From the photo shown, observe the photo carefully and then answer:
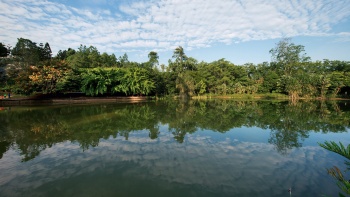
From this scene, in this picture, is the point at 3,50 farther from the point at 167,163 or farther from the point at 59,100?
the point at 167,163

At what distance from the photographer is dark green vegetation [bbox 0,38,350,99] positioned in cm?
3108

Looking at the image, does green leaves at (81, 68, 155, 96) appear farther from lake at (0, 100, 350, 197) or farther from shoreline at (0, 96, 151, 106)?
lake at (0, 100, 350, 197)

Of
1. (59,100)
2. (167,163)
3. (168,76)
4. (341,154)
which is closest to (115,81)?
(59,100)

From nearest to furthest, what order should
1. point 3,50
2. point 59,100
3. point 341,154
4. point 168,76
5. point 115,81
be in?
point 341,154 < point 59,100 < point 115,81 < point 168,76 < point 3,50

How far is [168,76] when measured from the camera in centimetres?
4850

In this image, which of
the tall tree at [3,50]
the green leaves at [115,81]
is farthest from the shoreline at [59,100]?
the tall tree at [3,50]

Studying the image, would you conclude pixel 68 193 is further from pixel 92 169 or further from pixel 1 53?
pixel 1 53

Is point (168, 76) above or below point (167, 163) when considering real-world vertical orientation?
above

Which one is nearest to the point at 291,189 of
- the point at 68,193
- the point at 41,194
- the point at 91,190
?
the point at 91,190

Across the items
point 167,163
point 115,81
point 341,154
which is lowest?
point 167,163

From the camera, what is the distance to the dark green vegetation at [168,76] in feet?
102

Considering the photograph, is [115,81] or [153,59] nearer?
[115,81]

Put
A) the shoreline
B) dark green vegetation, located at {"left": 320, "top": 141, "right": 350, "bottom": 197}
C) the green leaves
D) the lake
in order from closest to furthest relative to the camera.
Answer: dark green vegetation, located at {"left": 320, "top": 141, "right": 350, "bottom": 197}, the lake, the shoreline, the green leaves

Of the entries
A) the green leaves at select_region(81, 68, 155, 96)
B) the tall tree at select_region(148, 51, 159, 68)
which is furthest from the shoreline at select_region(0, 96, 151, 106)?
the tall tree at select_region(148, 51, 159, 68)
